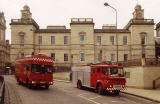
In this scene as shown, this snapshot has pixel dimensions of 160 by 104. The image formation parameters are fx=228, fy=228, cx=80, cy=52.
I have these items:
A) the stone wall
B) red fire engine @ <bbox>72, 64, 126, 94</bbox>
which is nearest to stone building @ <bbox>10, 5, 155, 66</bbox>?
the stone wall

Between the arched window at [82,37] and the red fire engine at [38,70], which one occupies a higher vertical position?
the arched window at [82,37]

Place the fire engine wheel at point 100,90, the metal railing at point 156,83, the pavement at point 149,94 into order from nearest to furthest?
the pavement at point 149,94
the fire engine wheel at point 100,90
the metal railing at point 156,83

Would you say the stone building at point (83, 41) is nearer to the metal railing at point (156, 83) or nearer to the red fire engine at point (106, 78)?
the metal railing at point (156, 83)

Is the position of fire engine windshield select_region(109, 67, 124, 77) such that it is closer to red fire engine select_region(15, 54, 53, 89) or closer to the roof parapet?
red fire engine select_region(15, 54, 53, 89)

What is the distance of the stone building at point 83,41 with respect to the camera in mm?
51344

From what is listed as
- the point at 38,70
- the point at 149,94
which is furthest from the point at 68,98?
the point at 149,94

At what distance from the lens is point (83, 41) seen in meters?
52.0

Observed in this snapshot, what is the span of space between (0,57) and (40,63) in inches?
2577

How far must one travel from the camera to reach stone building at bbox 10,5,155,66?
5134cm

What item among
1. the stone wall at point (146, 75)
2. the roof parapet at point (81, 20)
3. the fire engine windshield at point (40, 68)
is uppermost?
the roof parapet at point (81, 20)

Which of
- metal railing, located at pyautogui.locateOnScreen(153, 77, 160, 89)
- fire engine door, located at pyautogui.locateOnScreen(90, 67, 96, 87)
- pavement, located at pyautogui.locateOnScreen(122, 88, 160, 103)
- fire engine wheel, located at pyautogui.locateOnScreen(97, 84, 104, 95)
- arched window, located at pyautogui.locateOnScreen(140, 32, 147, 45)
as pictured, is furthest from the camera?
arched window, located at pyautogui.locateOnScreen(140, 32, 147, 45)

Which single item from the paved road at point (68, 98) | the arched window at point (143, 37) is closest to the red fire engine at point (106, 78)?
the paved road at point (68, 98)

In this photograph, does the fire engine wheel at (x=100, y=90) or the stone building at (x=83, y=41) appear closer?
the fire engine wheel at (x=100, y=90)

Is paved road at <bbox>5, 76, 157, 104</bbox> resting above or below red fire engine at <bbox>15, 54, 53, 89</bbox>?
below
